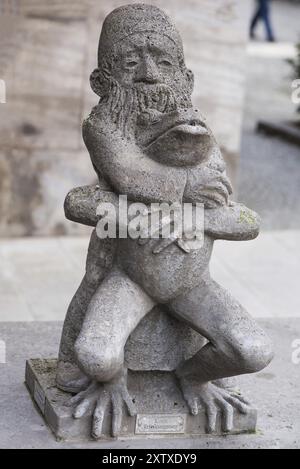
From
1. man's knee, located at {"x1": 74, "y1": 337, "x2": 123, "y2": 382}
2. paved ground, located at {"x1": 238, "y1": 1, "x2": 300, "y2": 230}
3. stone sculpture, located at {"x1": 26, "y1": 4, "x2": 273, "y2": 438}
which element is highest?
stone sculpture, located at {"x1": 26, "y1": 4, "x2": 273, "y2": 438}

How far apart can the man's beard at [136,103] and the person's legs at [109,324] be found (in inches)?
25.3

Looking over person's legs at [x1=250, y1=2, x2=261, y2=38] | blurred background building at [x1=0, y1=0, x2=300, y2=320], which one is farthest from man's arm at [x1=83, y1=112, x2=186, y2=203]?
person's legs at [x1=250, y1=2, x2=261, y2=38]

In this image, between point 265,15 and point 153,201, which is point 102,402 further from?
point 265,15

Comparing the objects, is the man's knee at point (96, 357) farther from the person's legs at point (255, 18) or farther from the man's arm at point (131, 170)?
the person's legs at point (255, 18)

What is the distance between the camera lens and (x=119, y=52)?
447 centimetres

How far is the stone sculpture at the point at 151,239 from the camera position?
437 centimetres

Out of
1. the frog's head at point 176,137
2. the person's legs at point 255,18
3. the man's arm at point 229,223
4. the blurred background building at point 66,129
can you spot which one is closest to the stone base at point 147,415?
the man's arm at point 229,223

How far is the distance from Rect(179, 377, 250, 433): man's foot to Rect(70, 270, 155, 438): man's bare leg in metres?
0.28

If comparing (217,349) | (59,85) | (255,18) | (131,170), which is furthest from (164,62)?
(255,18)

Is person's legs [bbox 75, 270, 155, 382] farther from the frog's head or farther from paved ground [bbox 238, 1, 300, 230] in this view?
paved ground [bbox 238, 1, 300, 230]

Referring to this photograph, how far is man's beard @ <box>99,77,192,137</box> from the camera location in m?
4.43

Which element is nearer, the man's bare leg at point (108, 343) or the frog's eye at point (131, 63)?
Answer: the man's bare leg at point (108, 343)

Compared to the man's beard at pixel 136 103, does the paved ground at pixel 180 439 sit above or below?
below

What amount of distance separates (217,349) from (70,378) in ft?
2.27
